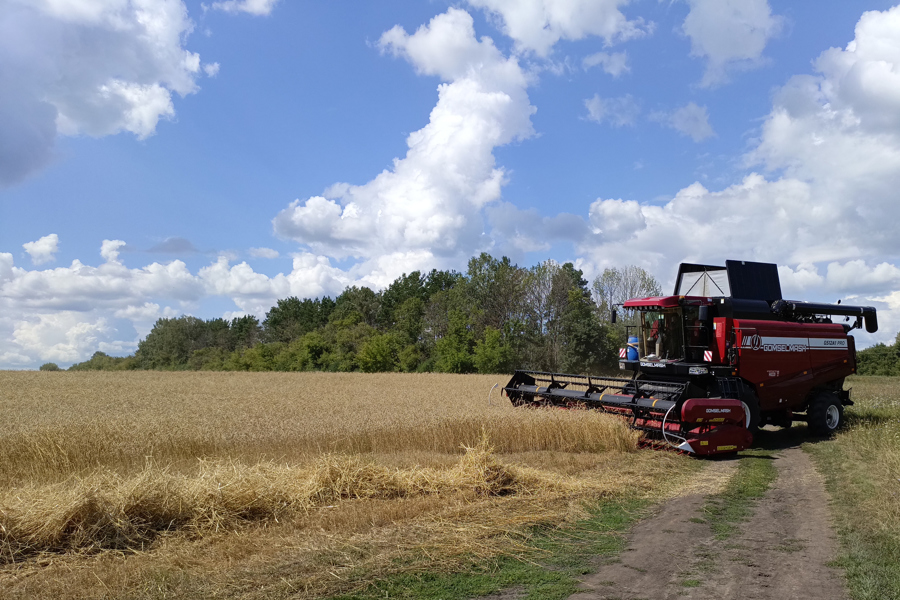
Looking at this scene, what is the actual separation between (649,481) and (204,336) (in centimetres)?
8004

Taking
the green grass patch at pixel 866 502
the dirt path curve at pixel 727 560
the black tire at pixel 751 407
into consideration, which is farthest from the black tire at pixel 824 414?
the dirt path curve at pixel 727 560

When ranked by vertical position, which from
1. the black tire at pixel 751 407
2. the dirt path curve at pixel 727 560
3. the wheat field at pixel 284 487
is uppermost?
the black tire at pixel 751 407

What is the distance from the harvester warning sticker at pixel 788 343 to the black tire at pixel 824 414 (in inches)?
49.2

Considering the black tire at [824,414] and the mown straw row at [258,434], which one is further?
the black tire at [824,414]

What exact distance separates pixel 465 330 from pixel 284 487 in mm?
45645

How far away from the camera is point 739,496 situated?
862cm

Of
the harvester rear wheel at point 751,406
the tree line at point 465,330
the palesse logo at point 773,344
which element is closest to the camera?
the harvester rear wheel at point 751,406

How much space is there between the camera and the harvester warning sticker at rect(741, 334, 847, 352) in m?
13.9

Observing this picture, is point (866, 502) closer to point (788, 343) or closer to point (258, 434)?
point (788, 343)

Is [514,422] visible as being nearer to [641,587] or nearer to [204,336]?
→ [641,587]

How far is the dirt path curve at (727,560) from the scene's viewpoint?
5.00m

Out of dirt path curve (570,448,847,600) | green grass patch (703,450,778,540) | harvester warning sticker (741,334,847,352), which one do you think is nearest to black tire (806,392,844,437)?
harvester warning sticker (741,334,847,352)

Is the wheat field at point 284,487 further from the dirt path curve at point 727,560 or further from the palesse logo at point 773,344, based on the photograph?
the palesse logo at point 773,344

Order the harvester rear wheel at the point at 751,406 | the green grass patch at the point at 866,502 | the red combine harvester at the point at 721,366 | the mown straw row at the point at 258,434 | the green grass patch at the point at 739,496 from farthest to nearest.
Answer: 1. the harvester rear wheel at the point at 751,406
2. the red combine harvester at the point at 721,366
3. the mown straw row at the point at 258,434
4. the green grass patch at the point at 739,496
5. the green grass patch at the point at 866,502
